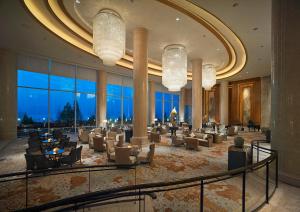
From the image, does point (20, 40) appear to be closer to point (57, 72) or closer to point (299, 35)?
point (57, 72)

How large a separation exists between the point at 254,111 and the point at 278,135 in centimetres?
1735

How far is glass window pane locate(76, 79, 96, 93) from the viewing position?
1509 centimetres

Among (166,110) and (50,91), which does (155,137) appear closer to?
(50,91)

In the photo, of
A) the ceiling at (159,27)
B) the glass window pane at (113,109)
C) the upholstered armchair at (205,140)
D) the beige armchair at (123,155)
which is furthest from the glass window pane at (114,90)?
the beige armchair at (123,155)

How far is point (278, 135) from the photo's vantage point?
465 cm

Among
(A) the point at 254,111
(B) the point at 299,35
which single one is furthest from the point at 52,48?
(A) the point at 254,111

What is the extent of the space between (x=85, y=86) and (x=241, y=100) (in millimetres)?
17666

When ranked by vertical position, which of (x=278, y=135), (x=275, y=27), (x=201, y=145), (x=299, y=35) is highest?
(x=275, y=27)

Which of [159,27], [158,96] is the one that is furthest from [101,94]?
[159,27]

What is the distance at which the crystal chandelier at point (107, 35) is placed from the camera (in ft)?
21.8

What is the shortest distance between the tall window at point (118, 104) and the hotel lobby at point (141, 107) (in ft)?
0.71

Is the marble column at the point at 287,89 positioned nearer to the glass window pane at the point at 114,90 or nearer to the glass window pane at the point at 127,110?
the glass window pane at the point at 114,90

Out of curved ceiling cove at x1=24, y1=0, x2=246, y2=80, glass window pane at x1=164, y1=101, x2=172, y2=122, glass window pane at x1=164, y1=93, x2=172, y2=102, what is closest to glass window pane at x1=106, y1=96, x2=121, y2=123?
curved ceiling cove at x1=24, y1=0, x2=246, y2=80

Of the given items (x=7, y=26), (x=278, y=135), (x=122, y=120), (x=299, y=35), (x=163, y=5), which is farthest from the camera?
(x=122, y=120)
